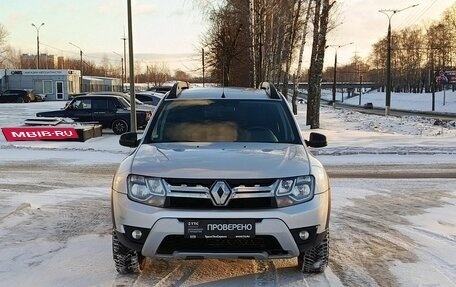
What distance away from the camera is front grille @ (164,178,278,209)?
431 centimetres

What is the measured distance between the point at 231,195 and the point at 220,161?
14.8 inches

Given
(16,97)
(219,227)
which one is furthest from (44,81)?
(219,227)

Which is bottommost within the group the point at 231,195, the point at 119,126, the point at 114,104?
the point at 119,126

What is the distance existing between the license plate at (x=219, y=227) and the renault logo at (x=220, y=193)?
0.49ft

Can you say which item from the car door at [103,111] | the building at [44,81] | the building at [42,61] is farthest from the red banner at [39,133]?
the building at [42,61]

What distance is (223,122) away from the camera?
5844 millimetres

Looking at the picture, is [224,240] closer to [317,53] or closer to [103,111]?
[317,53]

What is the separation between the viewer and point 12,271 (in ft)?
16.6

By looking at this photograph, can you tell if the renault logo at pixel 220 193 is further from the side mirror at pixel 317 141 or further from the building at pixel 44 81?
the building at pixel 44 81

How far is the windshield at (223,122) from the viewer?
566 cm

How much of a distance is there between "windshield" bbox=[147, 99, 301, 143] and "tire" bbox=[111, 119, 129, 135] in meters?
15.6

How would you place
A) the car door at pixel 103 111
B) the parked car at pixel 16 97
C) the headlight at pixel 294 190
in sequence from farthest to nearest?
the parked car at pixel 16 97 → the car door at pixel 103 111 → the headlight at pixel 294 190

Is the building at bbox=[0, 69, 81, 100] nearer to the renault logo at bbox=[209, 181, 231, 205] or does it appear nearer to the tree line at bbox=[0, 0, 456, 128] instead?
the tree line at bbox=[0, 0, 456, 128]

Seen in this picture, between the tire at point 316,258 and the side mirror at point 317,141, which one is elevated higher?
the side mirror at point 317,141
